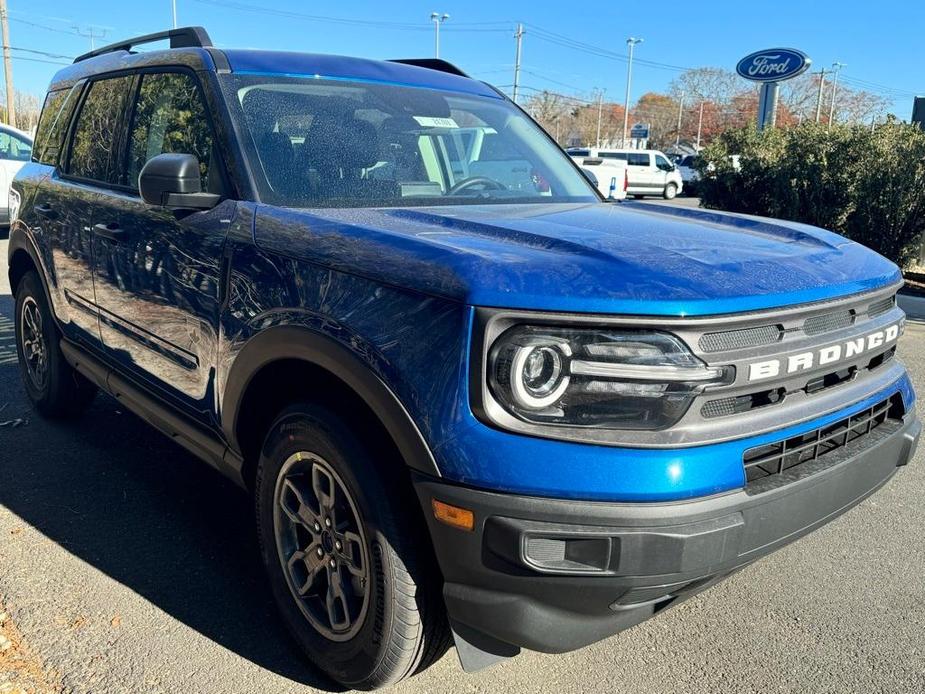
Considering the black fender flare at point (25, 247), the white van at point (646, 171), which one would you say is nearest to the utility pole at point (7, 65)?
the white van at point (646, 171)

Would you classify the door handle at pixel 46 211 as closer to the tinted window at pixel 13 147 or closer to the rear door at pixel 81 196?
the rear door at pixel 81 196

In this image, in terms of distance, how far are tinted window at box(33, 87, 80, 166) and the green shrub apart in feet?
30.3

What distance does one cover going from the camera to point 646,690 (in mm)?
2484

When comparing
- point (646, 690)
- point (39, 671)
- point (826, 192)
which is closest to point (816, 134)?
point (826, 192)

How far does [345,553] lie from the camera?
2.35 meters

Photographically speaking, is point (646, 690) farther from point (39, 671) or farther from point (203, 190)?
point (203, 190)

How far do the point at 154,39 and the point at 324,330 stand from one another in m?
2.45

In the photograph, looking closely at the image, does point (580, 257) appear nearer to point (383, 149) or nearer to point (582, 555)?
point (582, 555)

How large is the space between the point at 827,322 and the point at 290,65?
2257mm

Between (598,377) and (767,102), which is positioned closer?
(598,377)

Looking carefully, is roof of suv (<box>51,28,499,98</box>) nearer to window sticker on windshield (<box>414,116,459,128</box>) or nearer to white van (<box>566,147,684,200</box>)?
window sticker on windshield (<box>414,116,459,128</box>)

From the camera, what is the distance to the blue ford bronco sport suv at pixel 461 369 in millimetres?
1891

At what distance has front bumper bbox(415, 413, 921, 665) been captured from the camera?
1857 mm

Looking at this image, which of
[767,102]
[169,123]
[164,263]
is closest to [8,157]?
[169,123]
